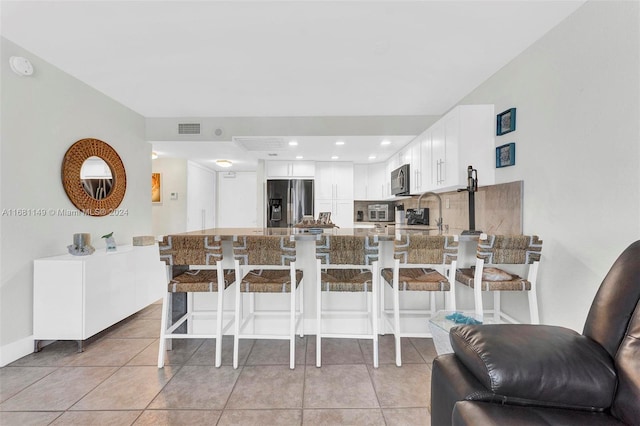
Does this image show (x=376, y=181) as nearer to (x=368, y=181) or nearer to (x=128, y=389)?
(x=368, y=181)

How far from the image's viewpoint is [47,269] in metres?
2.35

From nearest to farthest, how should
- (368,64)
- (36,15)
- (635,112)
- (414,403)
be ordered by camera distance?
(635,112), (414,403), (36,15), (368,64)

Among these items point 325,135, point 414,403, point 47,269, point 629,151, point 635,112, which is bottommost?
point 414,403

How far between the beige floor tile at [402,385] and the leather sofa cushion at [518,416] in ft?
3.06

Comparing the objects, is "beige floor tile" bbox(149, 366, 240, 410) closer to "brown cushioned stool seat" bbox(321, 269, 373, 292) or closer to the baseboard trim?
"brown cushioned stool seat" bbox(321, 269, 373, 292)

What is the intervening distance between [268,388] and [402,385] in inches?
34.7

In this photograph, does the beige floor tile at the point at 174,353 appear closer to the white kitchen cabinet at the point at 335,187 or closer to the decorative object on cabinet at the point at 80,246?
the decorative object on cabinet at the point at 80,246

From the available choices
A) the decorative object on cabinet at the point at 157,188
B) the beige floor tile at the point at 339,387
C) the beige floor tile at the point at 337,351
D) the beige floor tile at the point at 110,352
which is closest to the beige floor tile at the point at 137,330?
the beige floor tile at the point at 110,352

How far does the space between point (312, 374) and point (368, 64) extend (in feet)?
8.29

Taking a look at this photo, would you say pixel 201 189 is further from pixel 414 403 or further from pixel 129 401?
pixel 414 403

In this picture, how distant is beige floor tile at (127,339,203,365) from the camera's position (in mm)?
2227

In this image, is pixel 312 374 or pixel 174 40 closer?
pixel 312 374

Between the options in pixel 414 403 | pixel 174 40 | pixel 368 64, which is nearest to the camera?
pixel 414 403

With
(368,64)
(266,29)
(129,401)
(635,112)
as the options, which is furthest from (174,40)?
(635,112)
